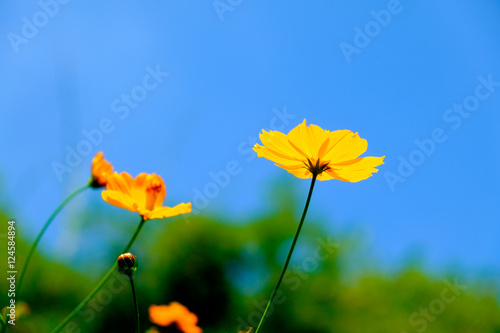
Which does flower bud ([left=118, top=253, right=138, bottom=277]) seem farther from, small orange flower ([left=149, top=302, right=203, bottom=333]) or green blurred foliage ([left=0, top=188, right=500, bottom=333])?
green blurred foliage ([left=0, top=188, right=500, bottom=333])

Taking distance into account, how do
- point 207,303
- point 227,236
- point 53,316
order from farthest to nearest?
1. point 227,236
2. point 207,303
3. point 53,316

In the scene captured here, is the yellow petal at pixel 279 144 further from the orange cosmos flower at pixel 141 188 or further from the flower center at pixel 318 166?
the orange cosmos flower at pixel 141 188

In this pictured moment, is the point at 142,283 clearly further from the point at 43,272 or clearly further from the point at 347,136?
the point at 347,136

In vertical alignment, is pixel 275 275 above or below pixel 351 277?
below

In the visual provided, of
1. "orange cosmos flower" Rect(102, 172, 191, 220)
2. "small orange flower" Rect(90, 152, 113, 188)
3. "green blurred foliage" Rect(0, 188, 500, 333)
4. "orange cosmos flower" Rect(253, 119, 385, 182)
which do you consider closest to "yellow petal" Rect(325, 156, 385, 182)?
"orange cosmos flower" Rect(253, 119, 385, 182)

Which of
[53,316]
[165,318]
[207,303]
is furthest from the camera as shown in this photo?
[207,303]

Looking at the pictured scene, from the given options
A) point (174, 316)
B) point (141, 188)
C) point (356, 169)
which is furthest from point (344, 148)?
point (174, 316)

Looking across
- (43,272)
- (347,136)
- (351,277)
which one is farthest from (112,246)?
(347,136)
